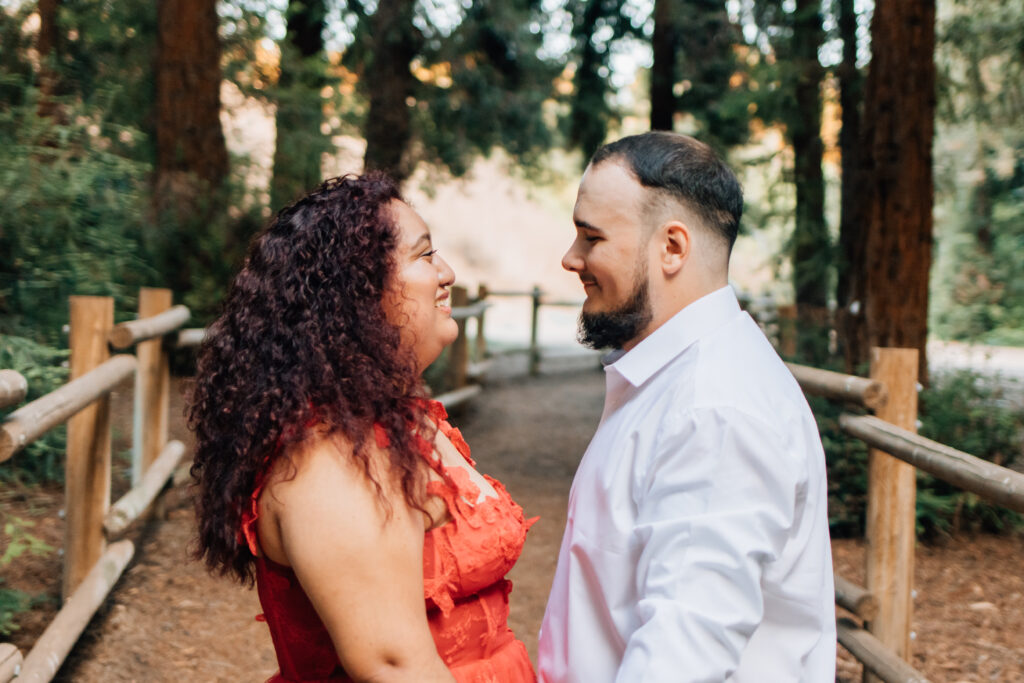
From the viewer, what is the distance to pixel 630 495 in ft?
5.14

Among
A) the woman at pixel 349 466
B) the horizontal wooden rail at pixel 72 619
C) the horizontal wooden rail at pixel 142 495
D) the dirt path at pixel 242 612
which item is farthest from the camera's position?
the horizontal wooden rail at pixel 142 495

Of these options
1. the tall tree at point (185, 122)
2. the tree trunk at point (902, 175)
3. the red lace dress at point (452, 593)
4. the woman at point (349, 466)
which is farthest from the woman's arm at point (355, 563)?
the tall tree at point (185, 122)

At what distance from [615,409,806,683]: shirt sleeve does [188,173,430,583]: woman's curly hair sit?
0.43 metres

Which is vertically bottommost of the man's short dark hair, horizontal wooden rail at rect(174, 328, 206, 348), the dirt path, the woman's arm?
the dirt path

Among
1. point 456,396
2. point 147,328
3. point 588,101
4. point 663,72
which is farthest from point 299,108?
point 147,328

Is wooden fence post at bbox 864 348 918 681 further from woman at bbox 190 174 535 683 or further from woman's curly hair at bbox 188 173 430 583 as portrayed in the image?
woman's curly hair at bbox 188 173 430 583

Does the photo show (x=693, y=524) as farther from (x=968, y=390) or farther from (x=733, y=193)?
(x=968, y=390)

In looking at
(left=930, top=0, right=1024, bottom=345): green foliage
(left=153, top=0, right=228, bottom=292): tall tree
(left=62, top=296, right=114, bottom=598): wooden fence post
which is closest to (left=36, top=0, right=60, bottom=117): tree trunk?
(left=153, top=0, right=228, bottom=292): tall tree

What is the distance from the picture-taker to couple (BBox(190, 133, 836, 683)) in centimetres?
140

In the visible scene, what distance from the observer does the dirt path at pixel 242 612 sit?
3.92 metres

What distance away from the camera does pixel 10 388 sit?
2387 millimetres

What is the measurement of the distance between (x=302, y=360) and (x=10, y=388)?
A: 1305mm

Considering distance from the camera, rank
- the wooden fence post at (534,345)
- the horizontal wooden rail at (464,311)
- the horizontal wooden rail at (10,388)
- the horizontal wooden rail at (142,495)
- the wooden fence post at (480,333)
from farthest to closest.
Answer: the wooden fence post at (534,345), the wooden fence post at (480,333), the horizontal wooden rail at (464,311), the horizontal wooden rail at (142,495), the horizontal wooden rail at (10,388)

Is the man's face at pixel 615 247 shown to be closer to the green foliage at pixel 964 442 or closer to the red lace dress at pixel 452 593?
the red lace dress at pixel 452 593
